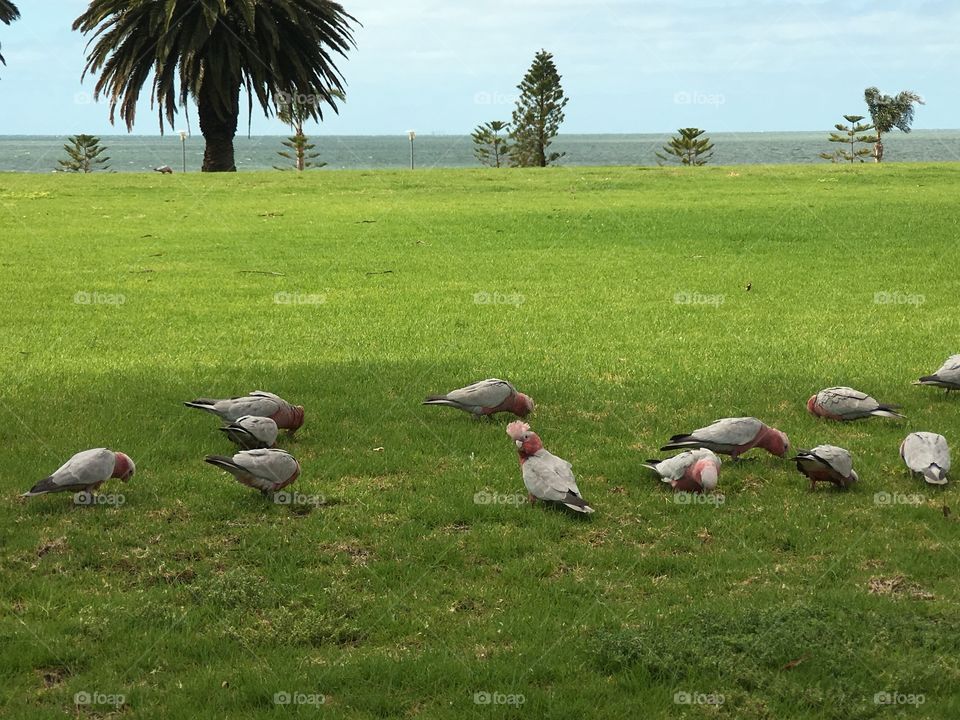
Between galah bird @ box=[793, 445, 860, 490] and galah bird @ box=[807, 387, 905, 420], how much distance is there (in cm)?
126

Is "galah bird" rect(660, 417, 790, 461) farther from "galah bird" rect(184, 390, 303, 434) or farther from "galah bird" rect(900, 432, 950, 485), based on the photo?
"galah bird" rect(184, 390, 303, 434)

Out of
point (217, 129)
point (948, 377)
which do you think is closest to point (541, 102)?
point (217, 129)

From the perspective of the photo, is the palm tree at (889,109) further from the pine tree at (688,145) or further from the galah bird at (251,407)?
the galah bird at (251,407)

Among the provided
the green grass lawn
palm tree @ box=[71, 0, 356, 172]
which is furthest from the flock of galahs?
palm tree @ box=[71, 0, 356, 172]

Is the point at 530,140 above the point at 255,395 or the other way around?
above

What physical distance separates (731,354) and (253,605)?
6.73 meters

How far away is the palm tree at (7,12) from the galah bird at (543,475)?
16.1 m

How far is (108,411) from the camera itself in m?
8.68

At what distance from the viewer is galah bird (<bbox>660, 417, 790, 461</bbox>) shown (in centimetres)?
726

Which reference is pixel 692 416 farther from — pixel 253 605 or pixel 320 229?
pixel 320 229

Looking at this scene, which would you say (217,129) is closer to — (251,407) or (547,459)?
(251,407)

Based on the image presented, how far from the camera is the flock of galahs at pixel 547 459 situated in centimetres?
650

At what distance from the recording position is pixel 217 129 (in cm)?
3684

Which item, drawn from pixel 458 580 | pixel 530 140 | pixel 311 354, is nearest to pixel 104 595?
pixel 458 580
